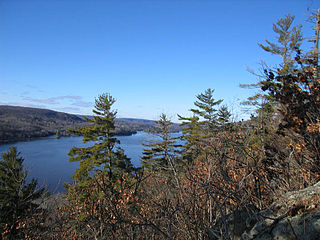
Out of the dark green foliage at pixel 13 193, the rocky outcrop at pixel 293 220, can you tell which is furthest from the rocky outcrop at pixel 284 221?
the dark green foliage at pixel 13 193

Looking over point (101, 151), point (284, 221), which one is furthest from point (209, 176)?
point (101, 151)

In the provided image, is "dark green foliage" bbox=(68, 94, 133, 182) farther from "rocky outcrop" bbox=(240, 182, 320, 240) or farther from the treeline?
"rocky outcrop" bbox=(240, 182, 320, 240)

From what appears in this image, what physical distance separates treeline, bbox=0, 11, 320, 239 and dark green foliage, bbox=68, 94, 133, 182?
0.28 feet

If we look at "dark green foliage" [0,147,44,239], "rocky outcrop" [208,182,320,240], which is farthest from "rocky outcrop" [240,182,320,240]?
"dark green foliage" [0,147,44,239]

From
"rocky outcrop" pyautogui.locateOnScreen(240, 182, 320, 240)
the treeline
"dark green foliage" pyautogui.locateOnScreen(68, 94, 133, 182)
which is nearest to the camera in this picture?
"rocky outcrop" pyautogui.locateOnScreen(240, 182, 320, 240)

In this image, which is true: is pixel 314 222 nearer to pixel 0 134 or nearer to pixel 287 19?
pixel 287 19

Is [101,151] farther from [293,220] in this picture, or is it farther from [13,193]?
[293,220]

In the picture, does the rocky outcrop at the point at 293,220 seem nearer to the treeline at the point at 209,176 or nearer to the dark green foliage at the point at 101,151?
the treeline at the point at 209,176

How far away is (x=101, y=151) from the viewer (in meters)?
15.8

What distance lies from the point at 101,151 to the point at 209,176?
14315 mm

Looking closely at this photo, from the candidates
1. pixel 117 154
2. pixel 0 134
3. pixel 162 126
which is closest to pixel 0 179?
pixel 117 154

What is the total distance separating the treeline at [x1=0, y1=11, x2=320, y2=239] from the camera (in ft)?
9.56

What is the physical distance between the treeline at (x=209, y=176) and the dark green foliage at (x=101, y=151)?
0.28ft

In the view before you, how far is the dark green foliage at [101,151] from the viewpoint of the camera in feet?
48.7
